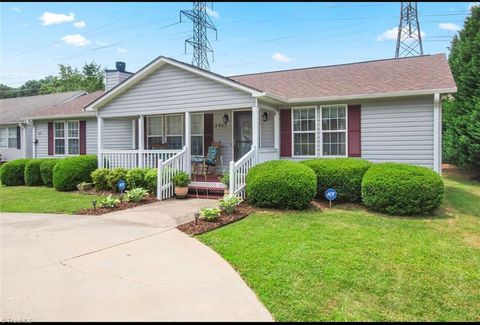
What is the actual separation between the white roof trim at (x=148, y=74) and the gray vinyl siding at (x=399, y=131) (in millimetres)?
3407

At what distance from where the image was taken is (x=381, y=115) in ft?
32.9

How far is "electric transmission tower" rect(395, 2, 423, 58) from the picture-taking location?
2606cm

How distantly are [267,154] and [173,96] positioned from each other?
354 cm

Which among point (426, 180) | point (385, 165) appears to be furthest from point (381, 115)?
point (426, 180)

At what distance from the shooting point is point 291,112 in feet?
36.7

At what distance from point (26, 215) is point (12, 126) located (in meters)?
15.6

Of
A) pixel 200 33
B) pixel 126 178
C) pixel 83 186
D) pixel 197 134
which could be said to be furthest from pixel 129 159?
pixel 200 33

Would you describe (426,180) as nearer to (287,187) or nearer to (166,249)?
(287,187)

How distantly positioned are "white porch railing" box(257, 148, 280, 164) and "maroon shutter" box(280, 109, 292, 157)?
0.26 metres

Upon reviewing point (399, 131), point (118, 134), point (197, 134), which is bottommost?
point (399, 131)

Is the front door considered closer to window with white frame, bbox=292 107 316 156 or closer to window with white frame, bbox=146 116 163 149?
window with white frame, bbox=292 107 316 156

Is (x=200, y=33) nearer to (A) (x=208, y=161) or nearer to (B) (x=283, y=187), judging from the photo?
(A) (x=208, y=161)

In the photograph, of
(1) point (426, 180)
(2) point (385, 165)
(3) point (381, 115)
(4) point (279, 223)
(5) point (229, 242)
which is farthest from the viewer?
(3) point (381, 115)

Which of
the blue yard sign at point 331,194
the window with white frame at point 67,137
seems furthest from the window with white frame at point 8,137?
the blue yard sign at point 331,194
